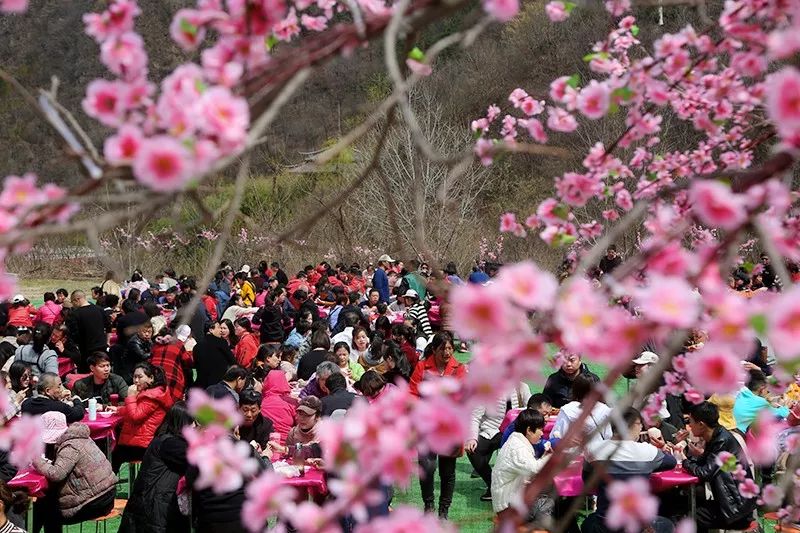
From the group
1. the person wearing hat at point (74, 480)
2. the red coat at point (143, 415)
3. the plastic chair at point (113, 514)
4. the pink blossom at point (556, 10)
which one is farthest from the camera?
the red coat at point (143, 415)

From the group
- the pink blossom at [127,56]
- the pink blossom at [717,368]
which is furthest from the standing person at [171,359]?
the pink blossom at [717,368]

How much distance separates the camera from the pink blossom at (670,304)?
1381 millimetres

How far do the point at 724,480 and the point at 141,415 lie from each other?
13.4 feet

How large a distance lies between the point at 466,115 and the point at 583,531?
29.3 metres

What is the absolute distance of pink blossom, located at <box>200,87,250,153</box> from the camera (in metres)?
1.58

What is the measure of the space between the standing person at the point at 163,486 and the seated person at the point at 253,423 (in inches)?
24.0

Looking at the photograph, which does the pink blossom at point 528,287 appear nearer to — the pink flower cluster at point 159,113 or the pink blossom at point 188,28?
the pink flower cluster at point 159,113

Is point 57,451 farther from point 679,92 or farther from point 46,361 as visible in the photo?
point 679,92

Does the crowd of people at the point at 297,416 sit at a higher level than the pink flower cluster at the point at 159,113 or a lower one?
lower

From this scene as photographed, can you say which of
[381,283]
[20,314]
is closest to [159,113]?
[20,314]

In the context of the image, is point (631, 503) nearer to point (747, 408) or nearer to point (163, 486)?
point (163, 486)

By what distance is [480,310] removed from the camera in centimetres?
139

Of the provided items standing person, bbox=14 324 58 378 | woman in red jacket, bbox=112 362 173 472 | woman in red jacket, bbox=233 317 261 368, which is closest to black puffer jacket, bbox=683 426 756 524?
woman in red jacket, bbox=112 362 173 472

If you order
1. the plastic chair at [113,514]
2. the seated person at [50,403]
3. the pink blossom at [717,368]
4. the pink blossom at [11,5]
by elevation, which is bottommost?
the plastic chair at [113,514]
